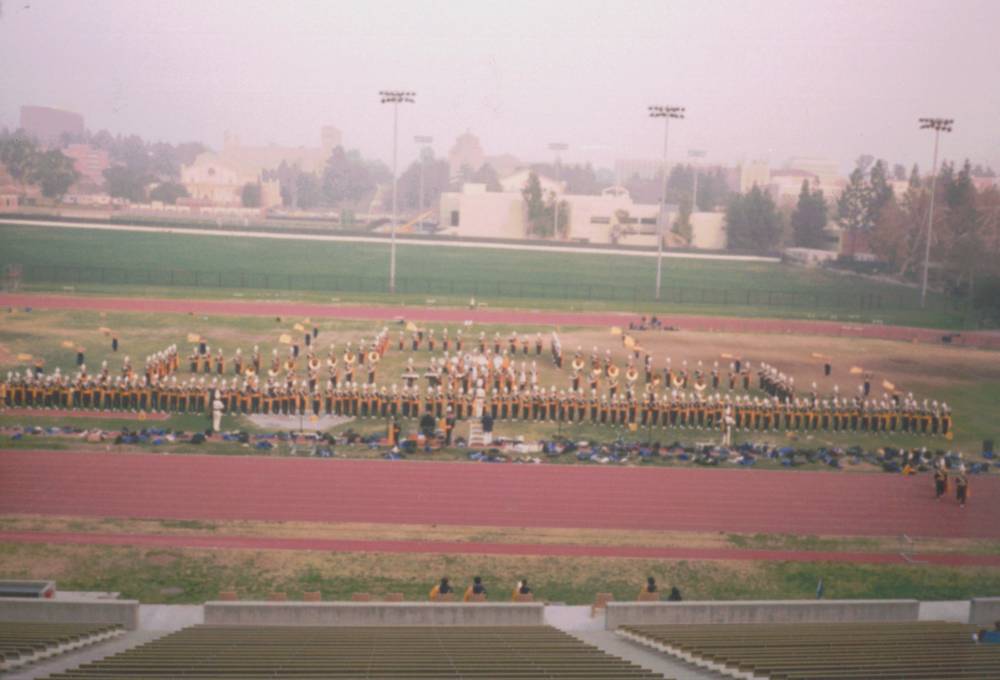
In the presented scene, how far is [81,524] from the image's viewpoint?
540 inches

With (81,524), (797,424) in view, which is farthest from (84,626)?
(797,424)

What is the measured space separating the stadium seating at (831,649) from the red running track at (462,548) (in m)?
3.06

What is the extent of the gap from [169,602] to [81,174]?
72561 millimetres

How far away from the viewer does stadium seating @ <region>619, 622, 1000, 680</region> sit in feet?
24.4

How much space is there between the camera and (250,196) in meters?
91.3

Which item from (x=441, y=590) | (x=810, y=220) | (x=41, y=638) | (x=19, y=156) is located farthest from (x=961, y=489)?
(x=19, y=156)

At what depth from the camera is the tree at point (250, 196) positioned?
91062mm

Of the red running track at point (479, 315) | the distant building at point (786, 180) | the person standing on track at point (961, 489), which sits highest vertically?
the distant building at point (786, 180)

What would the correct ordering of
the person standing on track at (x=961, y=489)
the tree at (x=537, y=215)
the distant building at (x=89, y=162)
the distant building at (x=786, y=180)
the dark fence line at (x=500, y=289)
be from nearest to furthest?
1. the person standing on track at (x=961, y=489)
2. the dark fence line at (x=500, y=289)
3. the tree at (x=537, y=215)
4. the distant building at (x=89, y=162)
5. the distant building at (x=786, y=180)

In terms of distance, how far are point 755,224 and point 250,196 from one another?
46.4m

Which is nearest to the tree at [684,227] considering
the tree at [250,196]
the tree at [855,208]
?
the tree at [855,208]

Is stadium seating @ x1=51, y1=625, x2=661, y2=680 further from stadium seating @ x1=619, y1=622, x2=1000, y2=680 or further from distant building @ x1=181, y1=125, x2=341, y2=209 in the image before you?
distant building @ x1=181, y1=125, x2=341, y2=209

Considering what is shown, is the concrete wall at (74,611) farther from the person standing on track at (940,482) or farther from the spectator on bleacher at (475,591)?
the person standing on track at (940,482)

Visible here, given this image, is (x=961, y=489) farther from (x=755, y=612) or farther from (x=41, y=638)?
(x=41, y=638)
